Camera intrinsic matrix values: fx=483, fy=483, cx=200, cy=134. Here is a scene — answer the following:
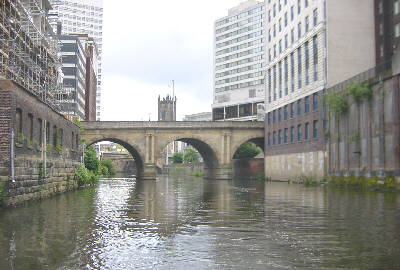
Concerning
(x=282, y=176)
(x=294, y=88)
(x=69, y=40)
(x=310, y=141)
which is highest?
(x=69, y=40)

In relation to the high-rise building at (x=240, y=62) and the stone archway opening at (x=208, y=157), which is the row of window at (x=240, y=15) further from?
the stone archway opening at (x=208, y=157)

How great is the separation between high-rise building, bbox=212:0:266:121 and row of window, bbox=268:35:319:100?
47271mm

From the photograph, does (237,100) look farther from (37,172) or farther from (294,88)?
(37,172)

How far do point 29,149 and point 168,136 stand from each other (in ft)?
158

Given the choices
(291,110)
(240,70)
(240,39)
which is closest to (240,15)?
(240,39)

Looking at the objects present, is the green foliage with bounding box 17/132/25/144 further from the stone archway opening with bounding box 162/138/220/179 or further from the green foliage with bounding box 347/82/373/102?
the stone archway opening with bounding box 162/138/220/179

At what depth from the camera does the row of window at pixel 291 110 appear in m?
49.5

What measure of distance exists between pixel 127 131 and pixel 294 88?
81.0 feet

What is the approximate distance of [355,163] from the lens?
38.2 meters

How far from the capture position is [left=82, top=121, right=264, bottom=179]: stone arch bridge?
67.1m

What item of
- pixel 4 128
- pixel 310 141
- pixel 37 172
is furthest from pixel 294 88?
pixel 4 128

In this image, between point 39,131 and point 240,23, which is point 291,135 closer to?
point 39,131

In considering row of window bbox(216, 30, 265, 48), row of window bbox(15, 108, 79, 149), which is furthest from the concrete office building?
row of window bbox(216, 30, 265, 48)

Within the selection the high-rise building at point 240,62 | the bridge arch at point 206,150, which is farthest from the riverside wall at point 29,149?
the high-rise building at point 240,62
